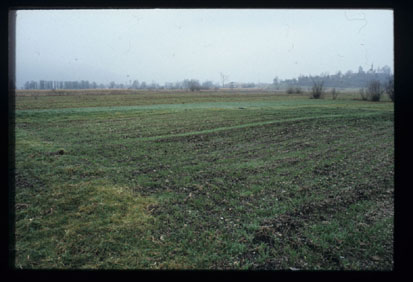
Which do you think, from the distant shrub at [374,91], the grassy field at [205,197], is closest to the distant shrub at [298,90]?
the distant shrub at [374,91]

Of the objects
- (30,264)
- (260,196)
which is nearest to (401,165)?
(260,196)

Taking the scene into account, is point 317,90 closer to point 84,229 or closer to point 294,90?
point 294,90

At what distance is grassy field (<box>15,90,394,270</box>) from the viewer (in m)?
2.90

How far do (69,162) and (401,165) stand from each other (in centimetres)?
592

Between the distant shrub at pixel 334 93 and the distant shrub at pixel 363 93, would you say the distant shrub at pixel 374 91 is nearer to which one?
the distant shrub at pixel 363 93

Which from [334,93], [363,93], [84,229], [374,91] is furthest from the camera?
[334,93]

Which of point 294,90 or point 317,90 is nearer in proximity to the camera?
point 317,90

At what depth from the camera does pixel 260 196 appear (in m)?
4.45

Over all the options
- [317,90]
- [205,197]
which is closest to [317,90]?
[317,90]

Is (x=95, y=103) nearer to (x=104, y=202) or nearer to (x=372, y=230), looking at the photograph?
(x=104, y=202)

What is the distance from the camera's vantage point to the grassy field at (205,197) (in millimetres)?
2896

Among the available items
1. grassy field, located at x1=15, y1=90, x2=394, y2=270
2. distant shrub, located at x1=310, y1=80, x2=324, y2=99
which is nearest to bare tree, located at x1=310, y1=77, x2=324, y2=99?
distant shrub, located at x1=310, y1=80, x2=324, y2=99

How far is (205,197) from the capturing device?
A: 4340 millimetres

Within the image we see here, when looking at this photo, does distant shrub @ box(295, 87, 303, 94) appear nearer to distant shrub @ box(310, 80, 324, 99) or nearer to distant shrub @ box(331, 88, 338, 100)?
distant shrub @ box(310, 80, 324, 99)
